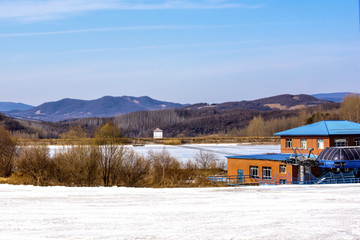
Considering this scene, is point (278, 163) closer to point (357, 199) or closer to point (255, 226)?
point (357, 199)

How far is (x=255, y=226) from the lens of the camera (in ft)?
37.6

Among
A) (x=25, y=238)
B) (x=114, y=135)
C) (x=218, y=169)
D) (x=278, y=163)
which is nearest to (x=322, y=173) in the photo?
(x=278, y=163)

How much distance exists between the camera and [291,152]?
3872cm

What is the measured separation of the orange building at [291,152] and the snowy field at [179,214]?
535 inches

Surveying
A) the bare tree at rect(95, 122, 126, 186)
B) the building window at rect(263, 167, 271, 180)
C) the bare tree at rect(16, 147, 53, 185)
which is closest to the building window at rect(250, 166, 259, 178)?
the building window at rect(263, 167, 271, 180)

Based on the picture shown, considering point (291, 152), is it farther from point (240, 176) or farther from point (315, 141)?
point (240, 176)

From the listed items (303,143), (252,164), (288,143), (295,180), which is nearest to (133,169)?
(252,164)

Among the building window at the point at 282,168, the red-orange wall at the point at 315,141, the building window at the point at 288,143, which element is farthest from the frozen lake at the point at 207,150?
the building window at the point at 282,168

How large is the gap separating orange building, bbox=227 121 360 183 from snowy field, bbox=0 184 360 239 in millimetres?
13579

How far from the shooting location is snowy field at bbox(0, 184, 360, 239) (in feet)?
35.1

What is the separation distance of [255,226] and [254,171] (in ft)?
77.3

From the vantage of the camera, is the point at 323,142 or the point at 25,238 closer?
the point at 25,238

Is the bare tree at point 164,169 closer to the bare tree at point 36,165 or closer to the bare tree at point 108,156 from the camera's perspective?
the bare tree at point 108,156

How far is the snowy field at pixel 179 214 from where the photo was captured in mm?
10695
